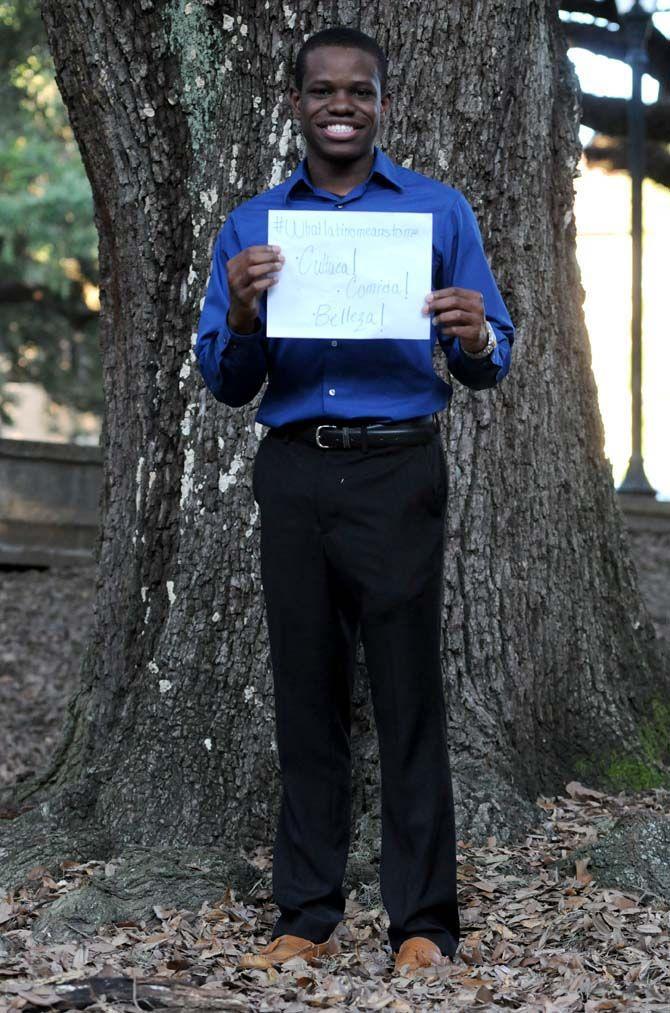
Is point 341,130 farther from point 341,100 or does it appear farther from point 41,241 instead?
point 41,241

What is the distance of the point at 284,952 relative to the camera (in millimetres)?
3828

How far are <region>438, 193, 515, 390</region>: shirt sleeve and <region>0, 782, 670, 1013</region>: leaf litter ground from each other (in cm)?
157

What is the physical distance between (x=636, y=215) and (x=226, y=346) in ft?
32.9

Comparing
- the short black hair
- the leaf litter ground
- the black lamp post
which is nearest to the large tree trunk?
the leaf litter ground

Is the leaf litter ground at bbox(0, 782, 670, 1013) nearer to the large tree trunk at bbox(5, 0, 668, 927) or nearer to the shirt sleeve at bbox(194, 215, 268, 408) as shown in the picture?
the large tree trunk at bbox(5, 0, 668, 927)

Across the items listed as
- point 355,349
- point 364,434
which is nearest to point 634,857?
point 364,434

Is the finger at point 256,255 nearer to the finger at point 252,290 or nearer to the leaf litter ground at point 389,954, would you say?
the finger at point 252,290

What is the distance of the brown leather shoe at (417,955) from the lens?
146 inches

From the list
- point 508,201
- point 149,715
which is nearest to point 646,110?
point 508,201

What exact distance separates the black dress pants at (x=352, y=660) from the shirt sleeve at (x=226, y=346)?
0.18 m

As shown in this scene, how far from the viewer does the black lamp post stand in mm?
12719

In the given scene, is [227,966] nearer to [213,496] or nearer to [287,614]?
[287,614]

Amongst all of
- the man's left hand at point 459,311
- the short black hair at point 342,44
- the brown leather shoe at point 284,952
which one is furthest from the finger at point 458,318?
the brown leather shoe at point 284,952

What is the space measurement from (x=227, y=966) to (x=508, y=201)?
2.73 metres
